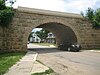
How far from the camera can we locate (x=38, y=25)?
30672mm

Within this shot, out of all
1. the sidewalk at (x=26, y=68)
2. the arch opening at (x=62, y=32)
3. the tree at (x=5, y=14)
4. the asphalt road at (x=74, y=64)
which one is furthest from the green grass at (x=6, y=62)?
the arch opening at (x=62, y=32)

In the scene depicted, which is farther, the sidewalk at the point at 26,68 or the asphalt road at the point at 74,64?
the asphalt road at the point at 74,64

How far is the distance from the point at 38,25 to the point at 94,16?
10724 millimetres

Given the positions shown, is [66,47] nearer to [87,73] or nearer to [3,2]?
[3,2]

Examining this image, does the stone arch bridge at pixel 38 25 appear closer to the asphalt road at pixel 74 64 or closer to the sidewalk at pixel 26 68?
the asphalt road at pixel 74 64

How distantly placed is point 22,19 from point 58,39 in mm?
15286

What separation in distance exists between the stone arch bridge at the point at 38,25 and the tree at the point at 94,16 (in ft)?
2.60

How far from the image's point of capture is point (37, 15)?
98.8 ft

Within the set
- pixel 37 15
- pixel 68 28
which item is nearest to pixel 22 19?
pixel 37 15

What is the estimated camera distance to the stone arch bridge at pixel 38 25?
92.0ft

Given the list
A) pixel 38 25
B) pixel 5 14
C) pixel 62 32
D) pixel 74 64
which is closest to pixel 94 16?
pixel 62 32

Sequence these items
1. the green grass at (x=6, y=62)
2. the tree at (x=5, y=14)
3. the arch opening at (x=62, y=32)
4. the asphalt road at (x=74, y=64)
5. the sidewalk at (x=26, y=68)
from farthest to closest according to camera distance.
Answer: the arch opening at (x=62, y=32), the tree at (x=5, y=14), the green grass at (x=6, y=62), the asphalt road at (x=74, y=64), the sidewalk at (x=26, y=68)

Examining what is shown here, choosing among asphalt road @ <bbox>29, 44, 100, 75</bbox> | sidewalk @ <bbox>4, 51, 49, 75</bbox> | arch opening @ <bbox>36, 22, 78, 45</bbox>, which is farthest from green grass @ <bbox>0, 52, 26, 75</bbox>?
arch opening @ <bbox>36, 22, 78, 45</bbox>

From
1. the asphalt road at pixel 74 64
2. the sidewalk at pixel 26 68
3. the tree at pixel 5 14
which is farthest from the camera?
the tree at pixel 5 14
